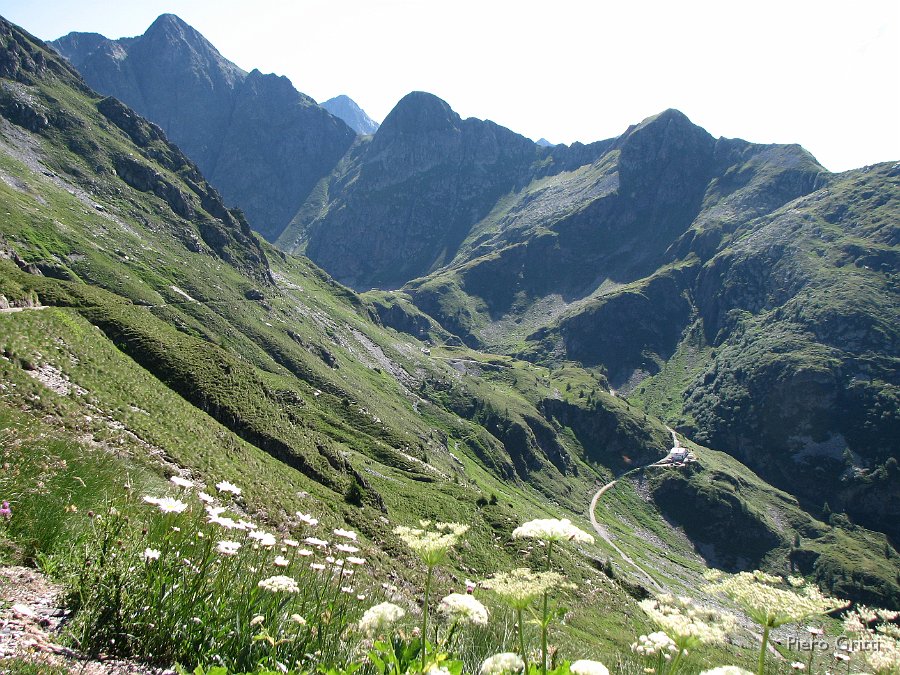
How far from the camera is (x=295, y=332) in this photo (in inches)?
5133

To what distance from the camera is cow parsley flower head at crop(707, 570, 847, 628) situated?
511cm

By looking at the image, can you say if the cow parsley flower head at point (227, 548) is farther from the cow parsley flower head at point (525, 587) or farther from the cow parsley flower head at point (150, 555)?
the cow parsley flower head at point (525, 587)

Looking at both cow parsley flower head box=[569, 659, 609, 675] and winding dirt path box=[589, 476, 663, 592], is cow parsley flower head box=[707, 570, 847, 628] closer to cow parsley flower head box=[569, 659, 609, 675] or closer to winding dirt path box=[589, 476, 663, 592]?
cow parsley flower head box=[569, 659, 609, 675]

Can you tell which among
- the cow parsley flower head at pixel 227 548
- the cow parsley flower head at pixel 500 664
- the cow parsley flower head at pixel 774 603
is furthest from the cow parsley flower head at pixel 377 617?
the cow parsley flower head at pixel 774 603

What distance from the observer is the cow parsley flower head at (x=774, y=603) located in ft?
16.8

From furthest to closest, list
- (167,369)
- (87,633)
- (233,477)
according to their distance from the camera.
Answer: (167,369), (233,477), (87,633)

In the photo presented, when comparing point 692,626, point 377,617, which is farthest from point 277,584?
point 692,626

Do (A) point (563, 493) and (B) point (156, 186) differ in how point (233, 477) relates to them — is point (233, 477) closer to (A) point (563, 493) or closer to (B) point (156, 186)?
(B) point (156, 186)

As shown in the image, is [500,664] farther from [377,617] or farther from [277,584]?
[277,584]

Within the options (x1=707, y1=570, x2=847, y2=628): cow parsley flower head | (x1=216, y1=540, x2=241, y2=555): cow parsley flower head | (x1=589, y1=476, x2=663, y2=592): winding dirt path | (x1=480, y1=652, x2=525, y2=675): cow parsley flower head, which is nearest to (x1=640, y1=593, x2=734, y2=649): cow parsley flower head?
(x1=707, y1=570, x2=847, y2=628): cow parsley flower head

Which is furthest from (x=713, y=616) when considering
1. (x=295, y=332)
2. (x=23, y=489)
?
(x=295, y=332)

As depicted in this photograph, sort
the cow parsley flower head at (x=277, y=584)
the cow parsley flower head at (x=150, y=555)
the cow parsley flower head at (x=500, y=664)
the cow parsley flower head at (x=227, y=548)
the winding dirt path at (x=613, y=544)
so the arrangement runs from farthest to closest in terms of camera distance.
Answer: the winding dirt path at (x=613, y=544) → the cow parsley flower head at (x=227, y=548) → the cow parsley flower head at (x=150, y=555) → the cow parsley flower head at (x=277, y=584) → the cow parsley flower head at (x=500, y=664)

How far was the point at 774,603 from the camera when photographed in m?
5.20

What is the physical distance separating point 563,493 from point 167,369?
17019 cm
